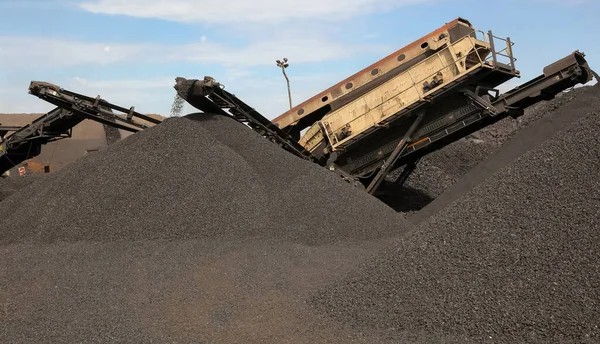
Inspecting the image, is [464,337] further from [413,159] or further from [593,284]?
[413,159]

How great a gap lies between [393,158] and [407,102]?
1.18 metres

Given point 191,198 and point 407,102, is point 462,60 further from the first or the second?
point 191,198

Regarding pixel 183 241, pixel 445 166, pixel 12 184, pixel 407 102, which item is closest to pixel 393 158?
pixel 407 102

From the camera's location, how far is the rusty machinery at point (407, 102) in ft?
36.8

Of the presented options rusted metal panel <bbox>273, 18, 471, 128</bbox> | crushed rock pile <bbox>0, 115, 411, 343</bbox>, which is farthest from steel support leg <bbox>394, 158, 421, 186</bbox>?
crushed rock pile <bbox>0, 115, 411, 343</bbox>

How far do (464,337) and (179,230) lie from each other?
4656 mm

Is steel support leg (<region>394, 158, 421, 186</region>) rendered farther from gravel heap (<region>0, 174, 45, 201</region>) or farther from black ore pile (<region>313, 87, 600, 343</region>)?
gravel heap (<region>0, 174, 45, 201</region>)

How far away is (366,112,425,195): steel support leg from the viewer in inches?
470

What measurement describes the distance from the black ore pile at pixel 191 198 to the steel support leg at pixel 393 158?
1.66 meters

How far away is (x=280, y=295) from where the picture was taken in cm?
707

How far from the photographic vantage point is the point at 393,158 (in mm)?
12148

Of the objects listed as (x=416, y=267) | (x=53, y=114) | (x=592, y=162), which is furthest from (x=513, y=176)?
(x=53, y=114)

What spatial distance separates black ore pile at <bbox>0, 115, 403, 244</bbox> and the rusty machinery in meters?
1.33

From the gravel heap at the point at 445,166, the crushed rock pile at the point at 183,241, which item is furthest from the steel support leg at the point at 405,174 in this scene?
the crushed rock pile at the point at 183,241
